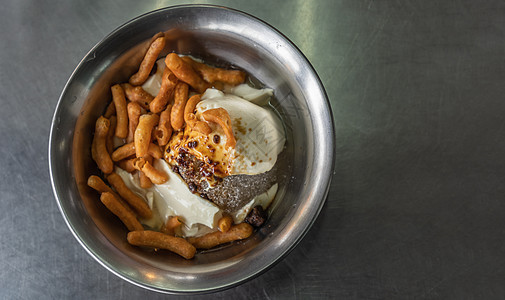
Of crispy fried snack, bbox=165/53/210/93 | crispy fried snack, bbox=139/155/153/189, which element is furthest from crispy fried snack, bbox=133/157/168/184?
crispy fried snack, bbox=165/53/210/93

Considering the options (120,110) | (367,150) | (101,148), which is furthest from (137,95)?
(367,150)

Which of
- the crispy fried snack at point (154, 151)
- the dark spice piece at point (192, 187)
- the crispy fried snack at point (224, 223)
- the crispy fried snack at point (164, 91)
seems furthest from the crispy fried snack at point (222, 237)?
the crispy fried snack at point (164, 91)

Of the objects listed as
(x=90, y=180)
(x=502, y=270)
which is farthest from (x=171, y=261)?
(x=502, y=270)

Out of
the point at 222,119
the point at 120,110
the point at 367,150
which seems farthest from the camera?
the point at 367,150

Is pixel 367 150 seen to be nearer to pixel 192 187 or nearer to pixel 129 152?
pixel 192 187

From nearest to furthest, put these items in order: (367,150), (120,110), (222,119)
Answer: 1. (222,119)
2. (120,110)
3. (367,150)

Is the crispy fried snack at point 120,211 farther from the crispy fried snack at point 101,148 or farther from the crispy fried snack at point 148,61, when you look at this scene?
the crispy fried snack at point 148,61

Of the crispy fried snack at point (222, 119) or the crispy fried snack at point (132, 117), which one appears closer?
the crispy fried snack at point (222, 119)

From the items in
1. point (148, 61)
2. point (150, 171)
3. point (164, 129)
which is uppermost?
point (148, 61)
